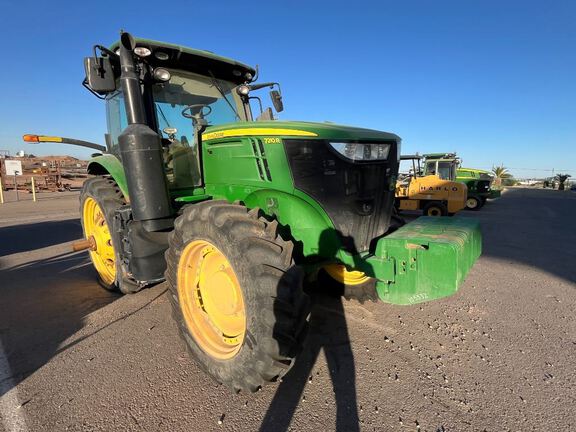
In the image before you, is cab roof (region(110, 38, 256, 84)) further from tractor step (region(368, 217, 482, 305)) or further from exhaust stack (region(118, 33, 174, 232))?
tractor step (region(368, 217, 482, 305))

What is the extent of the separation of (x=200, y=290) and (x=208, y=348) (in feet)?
1.51

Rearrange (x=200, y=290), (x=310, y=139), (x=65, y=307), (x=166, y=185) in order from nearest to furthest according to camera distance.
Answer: (x=310, y=139) < (x=200, y=290) < (x=166, y=185) < (x=65, y=307)

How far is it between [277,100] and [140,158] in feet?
6.16

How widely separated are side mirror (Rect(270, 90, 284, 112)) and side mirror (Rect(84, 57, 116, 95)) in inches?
68.4

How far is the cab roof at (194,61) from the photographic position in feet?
10.8

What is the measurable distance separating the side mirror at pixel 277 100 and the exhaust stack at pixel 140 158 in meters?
1.57

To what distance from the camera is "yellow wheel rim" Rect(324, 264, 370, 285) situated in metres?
3.52

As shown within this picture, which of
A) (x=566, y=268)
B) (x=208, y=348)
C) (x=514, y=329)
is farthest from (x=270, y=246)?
(x=566, y=268)

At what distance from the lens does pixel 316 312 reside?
359 cm

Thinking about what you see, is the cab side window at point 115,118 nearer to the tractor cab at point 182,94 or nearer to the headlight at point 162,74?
the tractor cab at point 182,94

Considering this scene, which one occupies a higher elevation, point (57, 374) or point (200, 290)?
point (200, 290)

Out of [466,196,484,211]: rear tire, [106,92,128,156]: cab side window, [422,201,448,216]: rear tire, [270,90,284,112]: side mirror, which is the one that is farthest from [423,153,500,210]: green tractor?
[106,92,128,156]: cab side window

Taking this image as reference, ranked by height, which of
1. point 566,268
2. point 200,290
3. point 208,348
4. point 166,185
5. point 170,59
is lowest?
point 566,268

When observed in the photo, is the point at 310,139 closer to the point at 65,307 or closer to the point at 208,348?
the point at 208,348
